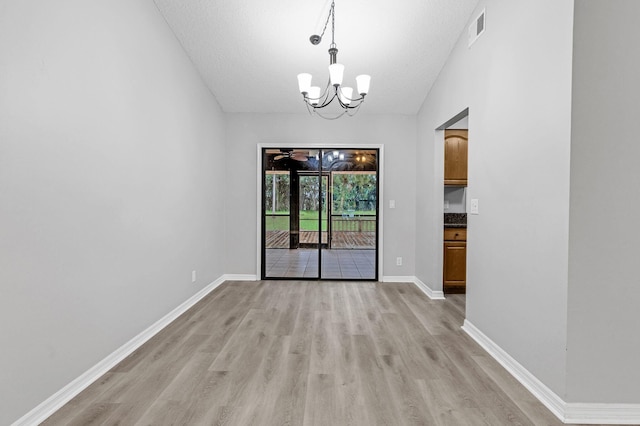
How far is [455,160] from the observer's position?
4.54 meters

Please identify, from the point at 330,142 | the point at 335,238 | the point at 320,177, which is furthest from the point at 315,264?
the point at 330,142

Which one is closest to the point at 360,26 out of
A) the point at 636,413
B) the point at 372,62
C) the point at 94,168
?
the point at 372,62

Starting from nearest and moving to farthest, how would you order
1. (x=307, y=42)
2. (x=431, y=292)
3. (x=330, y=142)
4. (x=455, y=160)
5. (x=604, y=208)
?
(x=604, y=208) < (x=307, y=42) < (x=431, y=292) < (x=455, y=160) < (x=330, y=142)

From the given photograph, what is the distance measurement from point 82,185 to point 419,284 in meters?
4.15

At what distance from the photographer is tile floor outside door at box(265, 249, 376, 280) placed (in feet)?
17.3

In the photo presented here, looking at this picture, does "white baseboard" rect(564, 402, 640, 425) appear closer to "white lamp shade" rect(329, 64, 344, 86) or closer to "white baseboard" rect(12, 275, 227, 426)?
"white lamp shade" rect(329, 64, 344, 86)

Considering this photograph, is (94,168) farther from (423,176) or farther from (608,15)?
(423,176)

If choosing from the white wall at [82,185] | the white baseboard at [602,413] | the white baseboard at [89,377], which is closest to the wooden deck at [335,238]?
the white wall at [82,185]

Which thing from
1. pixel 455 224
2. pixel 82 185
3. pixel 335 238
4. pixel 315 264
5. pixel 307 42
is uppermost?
pixel 307 42

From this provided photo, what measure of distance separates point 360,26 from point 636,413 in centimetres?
364

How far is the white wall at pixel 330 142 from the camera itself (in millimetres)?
5031

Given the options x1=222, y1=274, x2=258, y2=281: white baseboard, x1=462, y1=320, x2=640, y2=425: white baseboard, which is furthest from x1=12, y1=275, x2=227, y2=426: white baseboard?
x1=462, y1=320, x2=640, y2=425: white baseboard

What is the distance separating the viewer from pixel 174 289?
11.4 ft

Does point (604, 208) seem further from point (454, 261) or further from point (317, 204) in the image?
point (317, 204)
